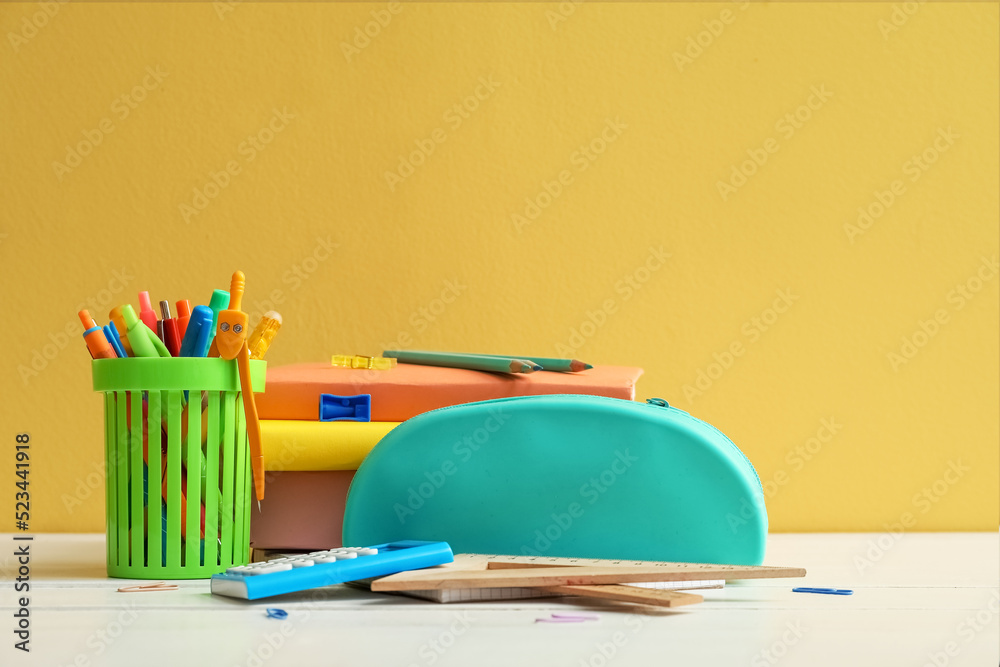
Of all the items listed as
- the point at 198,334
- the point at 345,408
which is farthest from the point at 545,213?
the point at 198,334

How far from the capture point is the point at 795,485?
44.8 inches

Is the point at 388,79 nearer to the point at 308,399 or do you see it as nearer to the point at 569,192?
the point at 569,192

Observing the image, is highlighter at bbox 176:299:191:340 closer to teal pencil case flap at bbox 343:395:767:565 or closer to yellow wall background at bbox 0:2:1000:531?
teal pencil case flap at bbox 343:395:767:565

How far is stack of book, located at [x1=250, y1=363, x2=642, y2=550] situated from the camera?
72cm

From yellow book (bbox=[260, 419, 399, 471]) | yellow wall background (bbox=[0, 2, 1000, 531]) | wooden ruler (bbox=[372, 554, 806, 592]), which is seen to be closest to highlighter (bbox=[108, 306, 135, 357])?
yellow book (bbox=[260, 419, 399, 471])

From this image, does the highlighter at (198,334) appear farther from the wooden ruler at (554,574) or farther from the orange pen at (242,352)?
the wooden ruler at (554,574)

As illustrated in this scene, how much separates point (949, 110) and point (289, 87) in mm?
819

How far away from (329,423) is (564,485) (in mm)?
205

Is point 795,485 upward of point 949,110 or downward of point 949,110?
downward

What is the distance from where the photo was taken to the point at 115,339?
2.12 feet

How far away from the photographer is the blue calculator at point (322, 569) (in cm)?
54

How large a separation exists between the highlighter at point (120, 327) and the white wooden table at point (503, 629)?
16 centimetres

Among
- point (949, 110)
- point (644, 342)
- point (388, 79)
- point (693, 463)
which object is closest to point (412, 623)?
point (693, 463)

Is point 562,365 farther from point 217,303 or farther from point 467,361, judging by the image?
point 217,303
